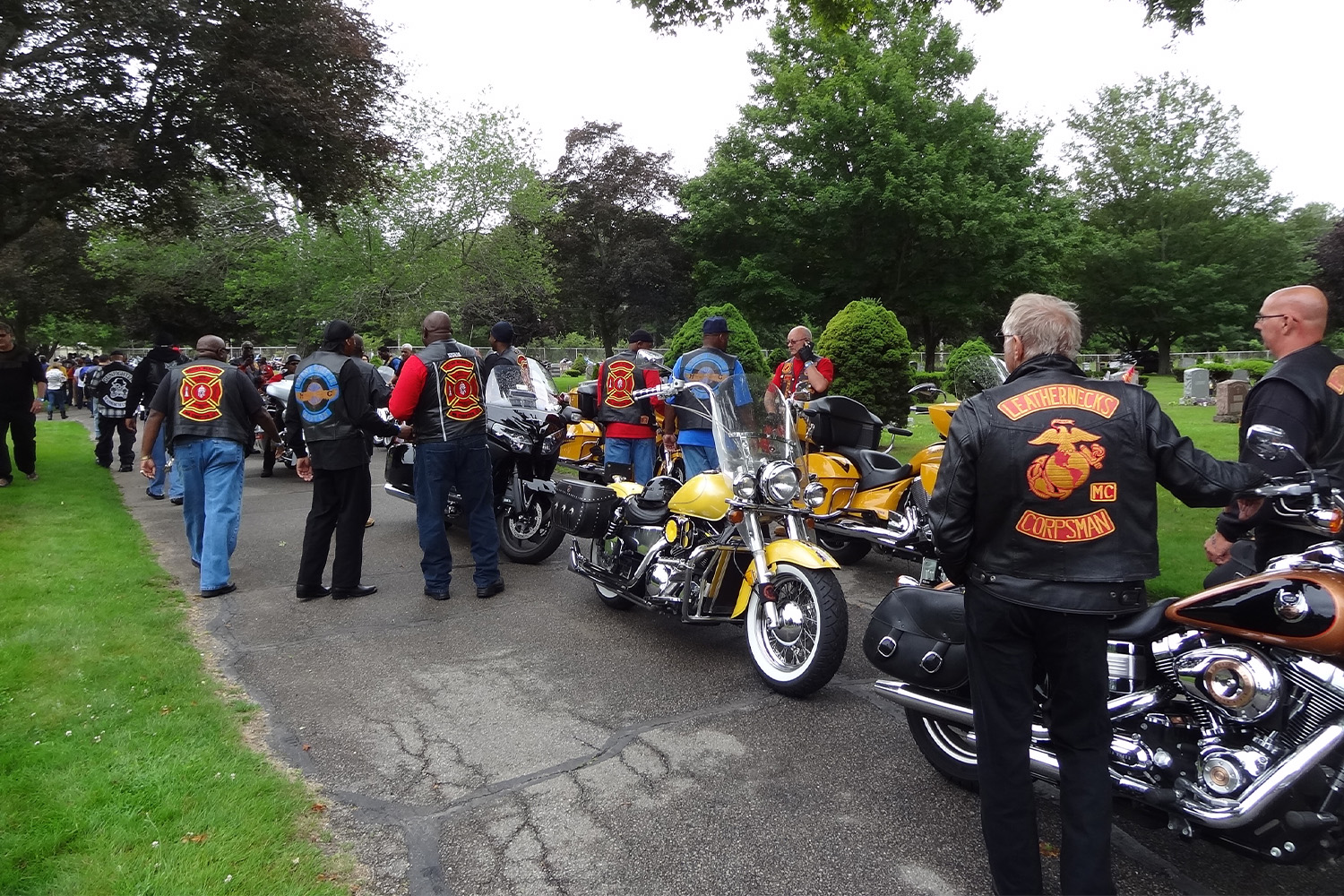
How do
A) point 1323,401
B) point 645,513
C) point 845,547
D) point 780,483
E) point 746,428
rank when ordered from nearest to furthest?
point 1323,401, point 780,483, point 746,428, point 645,513, point 845,547

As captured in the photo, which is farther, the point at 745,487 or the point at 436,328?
the point at 436,328

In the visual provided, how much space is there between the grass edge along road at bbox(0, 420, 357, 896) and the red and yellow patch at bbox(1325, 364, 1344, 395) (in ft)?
12.6

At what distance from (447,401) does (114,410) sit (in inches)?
372

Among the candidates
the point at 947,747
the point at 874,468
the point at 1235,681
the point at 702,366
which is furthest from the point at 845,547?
the point at 1235,681

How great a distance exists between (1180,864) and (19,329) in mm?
52062

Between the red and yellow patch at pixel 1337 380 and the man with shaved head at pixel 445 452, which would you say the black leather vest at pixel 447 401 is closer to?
the man with shaved head at pixel 445 452

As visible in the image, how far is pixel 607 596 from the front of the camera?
586cm

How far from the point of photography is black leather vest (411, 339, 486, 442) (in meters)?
6.13

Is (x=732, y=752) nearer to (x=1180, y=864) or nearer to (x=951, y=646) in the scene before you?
(x=951, y=646)

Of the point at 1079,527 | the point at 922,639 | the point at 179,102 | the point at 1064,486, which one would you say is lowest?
the point at 922,639

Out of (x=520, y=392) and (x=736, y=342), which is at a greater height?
(x=736, y=342)

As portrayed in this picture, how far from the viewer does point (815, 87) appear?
104ft

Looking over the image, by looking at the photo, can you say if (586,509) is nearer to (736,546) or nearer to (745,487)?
(736,546)

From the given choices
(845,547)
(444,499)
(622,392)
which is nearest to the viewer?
(444,499)
